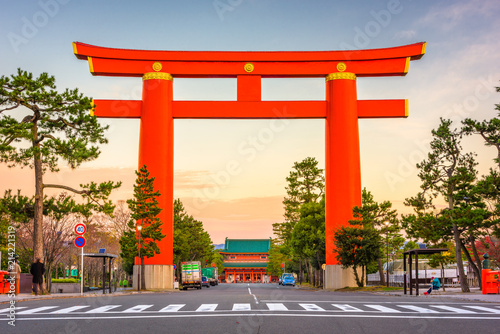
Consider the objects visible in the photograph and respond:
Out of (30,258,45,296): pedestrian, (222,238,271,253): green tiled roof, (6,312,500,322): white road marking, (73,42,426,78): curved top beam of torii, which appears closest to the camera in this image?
(6,312,500,322): white road marking

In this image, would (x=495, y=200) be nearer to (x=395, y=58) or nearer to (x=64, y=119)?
(x=395, y=58)

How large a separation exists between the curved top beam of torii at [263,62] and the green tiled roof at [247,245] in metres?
89.4

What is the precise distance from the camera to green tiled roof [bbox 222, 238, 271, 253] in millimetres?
132125

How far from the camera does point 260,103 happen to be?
1756 inches

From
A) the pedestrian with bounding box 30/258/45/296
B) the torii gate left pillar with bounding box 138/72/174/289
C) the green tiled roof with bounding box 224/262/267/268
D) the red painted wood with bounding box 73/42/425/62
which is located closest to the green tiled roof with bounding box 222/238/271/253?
the green tiled roof with bounding box 224/262/267/268

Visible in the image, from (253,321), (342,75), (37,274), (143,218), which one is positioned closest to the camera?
(253,321)

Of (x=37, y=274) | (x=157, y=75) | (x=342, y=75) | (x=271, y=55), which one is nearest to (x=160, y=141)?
(x=157, y=75)

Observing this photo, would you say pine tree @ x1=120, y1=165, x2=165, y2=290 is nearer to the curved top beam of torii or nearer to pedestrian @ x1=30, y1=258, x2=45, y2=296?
the curved top beam of torii

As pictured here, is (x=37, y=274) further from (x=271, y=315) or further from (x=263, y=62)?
(x=263, y=62)

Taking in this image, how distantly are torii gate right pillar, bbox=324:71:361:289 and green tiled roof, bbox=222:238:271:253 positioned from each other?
8693 cm

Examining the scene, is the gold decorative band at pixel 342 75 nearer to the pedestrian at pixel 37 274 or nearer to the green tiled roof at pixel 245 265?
the pedestrian at pixel 37 274

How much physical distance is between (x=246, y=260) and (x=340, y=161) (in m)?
90.7

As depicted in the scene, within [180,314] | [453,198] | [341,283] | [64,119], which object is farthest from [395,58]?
[180,314]

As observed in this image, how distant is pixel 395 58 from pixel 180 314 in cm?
3499
